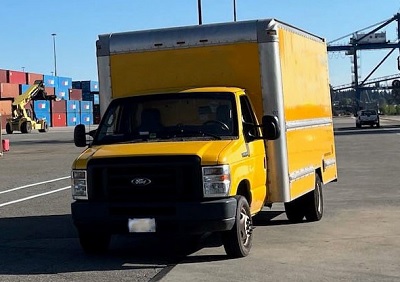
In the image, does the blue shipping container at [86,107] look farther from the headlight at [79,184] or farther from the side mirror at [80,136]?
the headlight at [79,184]

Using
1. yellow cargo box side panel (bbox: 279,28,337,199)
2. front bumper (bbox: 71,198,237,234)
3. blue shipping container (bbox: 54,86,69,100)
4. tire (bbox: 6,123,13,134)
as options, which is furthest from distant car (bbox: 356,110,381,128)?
blue shipping container (bbox: 54,86,69,100)

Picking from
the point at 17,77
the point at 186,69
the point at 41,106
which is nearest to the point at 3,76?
the point at 17,77

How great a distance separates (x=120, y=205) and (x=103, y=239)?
1183mm

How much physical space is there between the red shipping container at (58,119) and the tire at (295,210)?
89.4 m

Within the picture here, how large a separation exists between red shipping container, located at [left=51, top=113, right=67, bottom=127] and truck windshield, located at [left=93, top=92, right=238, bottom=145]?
90736 millimetres

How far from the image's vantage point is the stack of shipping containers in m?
92.8

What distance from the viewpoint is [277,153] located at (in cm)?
923

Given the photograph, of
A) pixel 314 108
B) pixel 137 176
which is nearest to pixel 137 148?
Result: pixel 137 176

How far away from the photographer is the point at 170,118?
900 cm

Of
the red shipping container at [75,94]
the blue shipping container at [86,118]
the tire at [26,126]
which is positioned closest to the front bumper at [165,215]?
the tire at [26,126]

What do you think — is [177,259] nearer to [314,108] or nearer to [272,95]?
[272,95]

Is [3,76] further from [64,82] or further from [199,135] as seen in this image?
[199,135]

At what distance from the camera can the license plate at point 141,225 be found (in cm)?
791

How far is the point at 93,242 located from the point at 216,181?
201cm
